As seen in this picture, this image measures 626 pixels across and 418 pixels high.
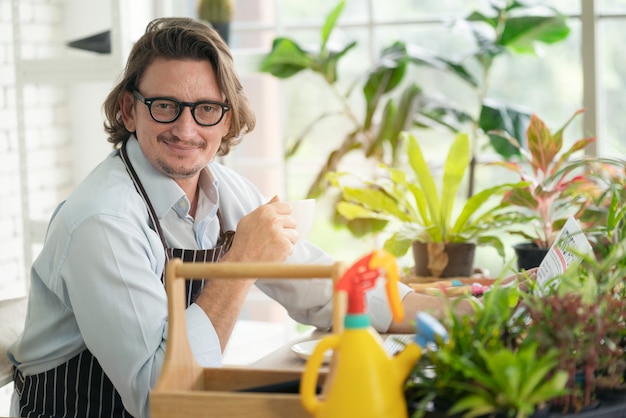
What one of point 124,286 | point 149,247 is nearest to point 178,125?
point 149,247

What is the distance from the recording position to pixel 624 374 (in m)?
1.28

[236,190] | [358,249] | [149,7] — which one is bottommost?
[358,249]

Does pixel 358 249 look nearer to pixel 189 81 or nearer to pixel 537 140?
pixel 537 140

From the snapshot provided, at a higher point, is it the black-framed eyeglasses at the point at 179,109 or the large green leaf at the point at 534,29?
the large green leaf at the point at 534,29

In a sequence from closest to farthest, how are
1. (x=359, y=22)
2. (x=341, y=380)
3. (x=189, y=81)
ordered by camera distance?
(x=341, y=380)
(x=189, y=81)
(x=359, y=22)

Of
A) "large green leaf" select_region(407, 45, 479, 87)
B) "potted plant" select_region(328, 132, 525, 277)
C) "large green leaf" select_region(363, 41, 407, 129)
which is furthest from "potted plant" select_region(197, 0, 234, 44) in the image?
"potted plant" select_region(328, 132, 525, 277)

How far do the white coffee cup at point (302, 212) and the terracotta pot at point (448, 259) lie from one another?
759 mm

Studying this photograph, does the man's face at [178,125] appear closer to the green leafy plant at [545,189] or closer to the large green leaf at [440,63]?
the green leafy plant at [545,189]

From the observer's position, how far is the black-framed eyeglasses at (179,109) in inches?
82.0

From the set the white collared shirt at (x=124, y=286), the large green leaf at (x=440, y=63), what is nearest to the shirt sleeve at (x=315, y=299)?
the white collared shirt at (x=124, y=286)

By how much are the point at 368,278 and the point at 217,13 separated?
9.66 ft

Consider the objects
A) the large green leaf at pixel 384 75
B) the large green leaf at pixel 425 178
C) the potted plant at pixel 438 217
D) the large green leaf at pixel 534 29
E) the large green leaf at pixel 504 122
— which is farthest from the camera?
the large green leaf at pixel 384 75

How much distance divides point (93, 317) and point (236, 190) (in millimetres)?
705

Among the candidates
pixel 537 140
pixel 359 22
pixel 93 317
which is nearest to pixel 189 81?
pixel 93 317
